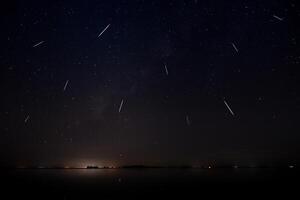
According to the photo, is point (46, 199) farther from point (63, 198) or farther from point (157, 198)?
→ point (157, 198)

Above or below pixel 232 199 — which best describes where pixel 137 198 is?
below

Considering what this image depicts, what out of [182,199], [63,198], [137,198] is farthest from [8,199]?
[182,199]

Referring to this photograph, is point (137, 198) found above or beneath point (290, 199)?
beneath

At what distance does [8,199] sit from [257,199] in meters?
29.2

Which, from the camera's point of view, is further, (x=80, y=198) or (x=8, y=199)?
(x=80, y=198)

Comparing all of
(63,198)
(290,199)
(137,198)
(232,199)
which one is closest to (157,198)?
(137,198)

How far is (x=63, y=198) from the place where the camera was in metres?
42.9

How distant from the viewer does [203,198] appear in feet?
139

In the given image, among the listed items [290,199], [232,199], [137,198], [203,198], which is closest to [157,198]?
[137,198]

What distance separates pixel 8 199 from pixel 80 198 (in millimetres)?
8422

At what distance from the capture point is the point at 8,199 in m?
40.4

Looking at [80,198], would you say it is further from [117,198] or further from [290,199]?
[290,199]

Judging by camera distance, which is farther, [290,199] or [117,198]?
[117,198]

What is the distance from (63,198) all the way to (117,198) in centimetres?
676
